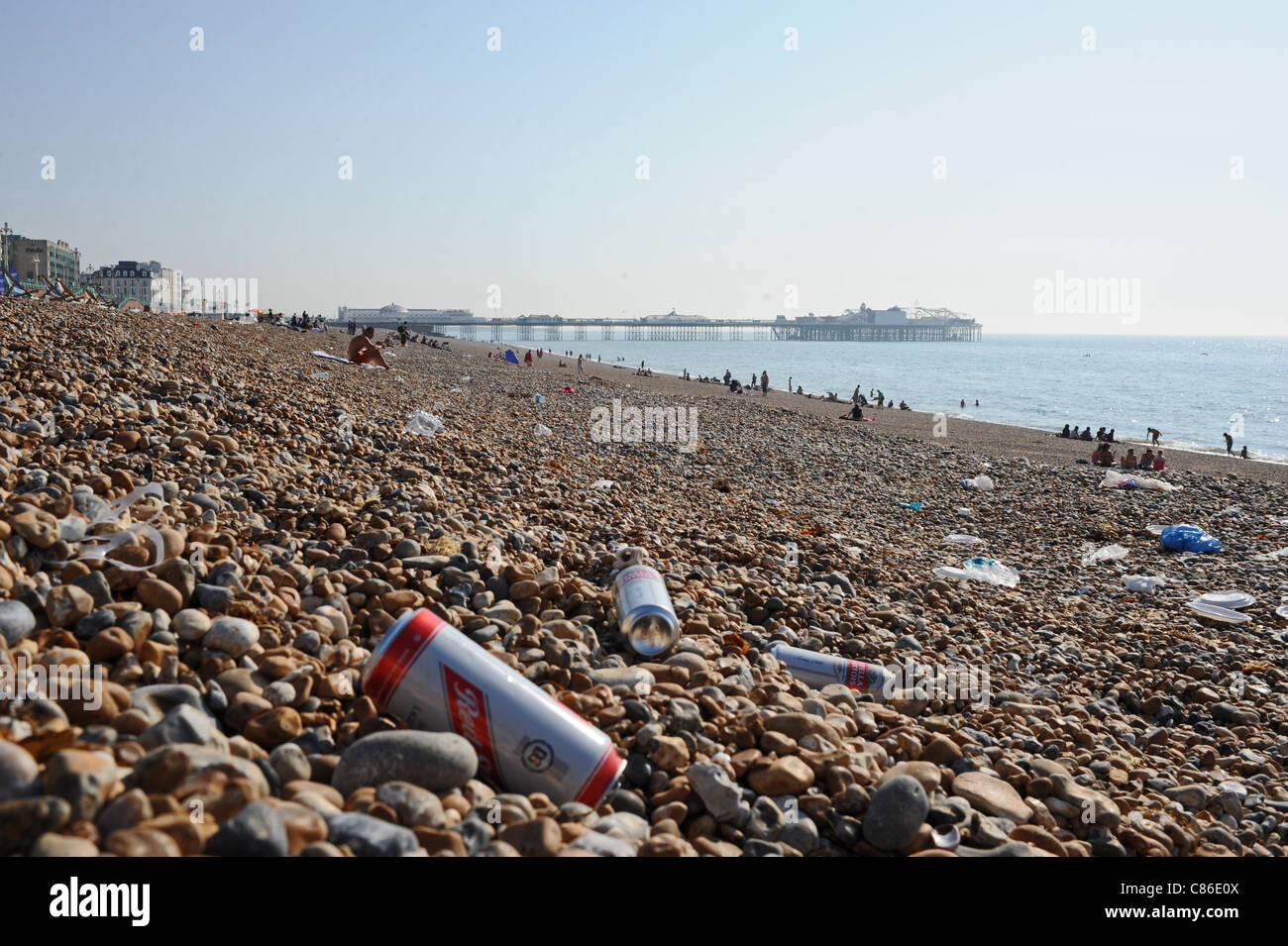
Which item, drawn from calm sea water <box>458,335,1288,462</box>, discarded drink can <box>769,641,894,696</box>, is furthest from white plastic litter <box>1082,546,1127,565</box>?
calm sea water <box>458,335,1288,462</box>

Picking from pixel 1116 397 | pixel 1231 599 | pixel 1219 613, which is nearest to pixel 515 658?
pixel 1219 613

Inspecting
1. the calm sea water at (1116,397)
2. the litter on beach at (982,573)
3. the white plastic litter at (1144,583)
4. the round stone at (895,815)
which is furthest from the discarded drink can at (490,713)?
the calm sea water at (1116,397)

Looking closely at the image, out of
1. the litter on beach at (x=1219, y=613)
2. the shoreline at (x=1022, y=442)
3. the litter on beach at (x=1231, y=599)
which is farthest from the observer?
the shoreline at (x=1022, y=442)

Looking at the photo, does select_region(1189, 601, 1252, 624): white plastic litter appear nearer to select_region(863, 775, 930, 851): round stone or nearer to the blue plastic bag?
the blue plastic bag

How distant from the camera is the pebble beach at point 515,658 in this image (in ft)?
7.54

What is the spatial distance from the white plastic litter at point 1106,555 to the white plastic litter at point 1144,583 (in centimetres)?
105

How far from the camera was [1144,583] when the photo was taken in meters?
9.16

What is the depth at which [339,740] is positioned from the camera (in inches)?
110

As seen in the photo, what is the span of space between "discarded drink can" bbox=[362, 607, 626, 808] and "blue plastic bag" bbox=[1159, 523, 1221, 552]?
11659 millimetres

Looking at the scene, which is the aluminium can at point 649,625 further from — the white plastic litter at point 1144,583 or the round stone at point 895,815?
the white plastic litter at point 1144,583

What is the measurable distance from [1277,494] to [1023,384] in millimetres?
66279

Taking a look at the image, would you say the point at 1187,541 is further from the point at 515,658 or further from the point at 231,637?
the point at 231,637
